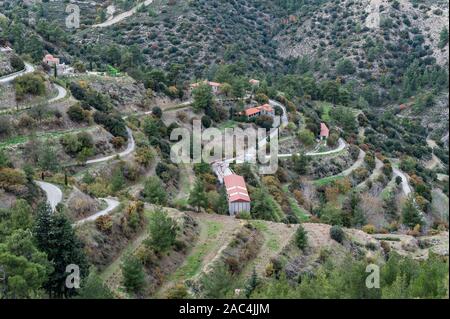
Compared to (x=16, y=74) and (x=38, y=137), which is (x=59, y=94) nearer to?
(x=16, y=74)

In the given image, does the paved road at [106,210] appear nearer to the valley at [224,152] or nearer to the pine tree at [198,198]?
the valley at [224,152]

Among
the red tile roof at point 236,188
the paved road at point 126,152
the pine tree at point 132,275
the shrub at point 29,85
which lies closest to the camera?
the pine tree at point 132,275

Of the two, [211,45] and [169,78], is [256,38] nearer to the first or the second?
[211,45]

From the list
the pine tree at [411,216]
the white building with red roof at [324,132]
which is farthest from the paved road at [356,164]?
the pine tree at [411,216]

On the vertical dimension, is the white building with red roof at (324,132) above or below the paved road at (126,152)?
below

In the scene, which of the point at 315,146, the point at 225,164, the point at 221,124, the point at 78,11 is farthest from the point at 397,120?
the point at 78,11

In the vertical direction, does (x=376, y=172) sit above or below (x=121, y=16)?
below

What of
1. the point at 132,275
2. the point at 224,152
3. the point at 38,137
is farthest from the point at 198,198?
the point at 224,152
